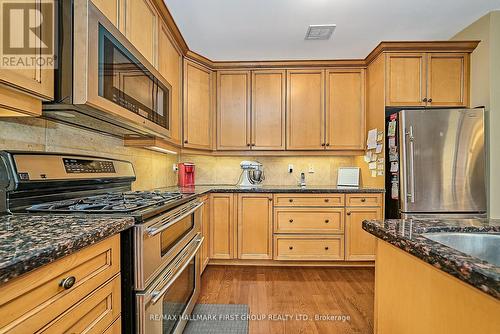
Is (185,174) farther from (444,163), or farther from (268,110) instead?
(444,163)

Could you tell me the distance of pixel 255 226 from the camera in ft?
9.80

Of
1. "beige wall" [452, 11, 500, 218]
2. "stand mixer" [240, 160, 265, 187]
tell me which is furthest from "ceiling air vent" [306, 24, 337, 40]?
"stand mixer" [240, 160, 265, 187]

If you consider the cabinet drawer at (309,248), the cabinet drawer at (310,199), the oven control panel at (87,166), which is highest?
the oven control panel at (87,166)

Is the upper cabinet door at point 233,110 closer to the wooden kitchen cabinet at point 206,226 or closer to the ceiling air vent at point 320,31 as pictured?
the wooden kitchen cabinet at point 206,226

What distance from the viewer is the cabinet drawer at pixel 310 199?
294 cm

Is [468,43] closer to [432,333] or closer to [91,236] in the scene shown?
[432,333]

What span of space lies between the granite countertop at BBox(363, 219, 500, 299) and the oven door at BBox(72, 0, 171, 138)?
48.9 inches

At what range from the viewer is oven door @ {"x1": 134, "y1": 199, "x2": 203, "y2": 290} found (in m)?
1.04

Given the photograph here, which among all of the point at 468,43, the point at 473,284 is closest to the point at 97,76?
the point at 473,284

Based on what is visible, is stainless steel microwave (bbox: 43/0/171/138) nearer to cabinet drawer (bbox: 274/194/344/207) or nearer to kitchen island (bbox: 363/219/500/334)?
kitchen island (bbox: 363/219/500/334)

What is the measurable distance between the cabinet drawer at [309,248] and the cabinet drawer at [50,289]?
2.27 m

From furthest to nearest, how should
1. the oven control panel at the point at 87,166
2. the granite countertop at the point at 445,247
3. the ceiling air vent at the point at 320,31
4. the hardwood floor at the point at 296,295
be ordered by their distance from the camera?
1. the ceiling air vent at the point at 320,31
2. the hardwood floor at the point at 296,295
3. the oven control panel at the point at 87,166
4. the granite countertop at the point at 445,247

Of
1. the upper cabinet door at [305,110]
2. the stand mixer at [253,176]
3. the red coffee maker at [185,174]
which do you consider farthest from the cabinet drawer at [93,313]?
the upper cabinet door at [305,110]

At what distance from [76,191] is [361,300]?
2.23 meters
